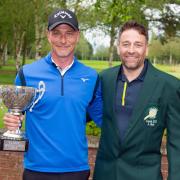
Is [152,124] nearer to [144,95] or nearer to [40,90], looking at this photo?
[144,95]

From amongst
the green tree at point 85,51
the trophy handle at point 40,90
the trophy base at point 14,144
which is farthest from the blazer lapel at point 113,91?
the green tree at point 85,51

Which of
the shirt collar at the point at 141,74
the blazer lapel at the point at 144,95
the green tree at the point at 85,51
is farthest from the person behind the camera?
the green tree at the point at 85,51

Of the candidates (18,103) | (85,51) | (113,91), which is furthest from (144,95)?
(85,51)

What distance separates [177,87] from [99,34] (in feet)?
131

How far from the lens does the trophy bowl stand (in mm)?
4065

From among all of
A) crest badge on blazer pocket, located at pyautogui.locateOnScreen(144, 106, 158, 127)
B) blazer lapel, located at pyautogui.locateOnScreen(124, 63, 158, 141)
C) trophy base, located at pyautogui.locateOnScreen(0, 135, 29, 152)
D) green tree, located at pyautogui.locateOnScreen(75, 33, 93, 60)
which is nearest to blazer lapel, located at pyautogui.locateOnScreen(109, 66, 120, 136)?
blazer lapel, located at pyautogui.locateOnScreen(124, 63, 158, 141)

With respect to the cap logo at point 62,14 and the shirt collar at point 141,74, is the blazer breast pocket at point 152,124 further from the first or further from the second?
the cap logo at point 62,14

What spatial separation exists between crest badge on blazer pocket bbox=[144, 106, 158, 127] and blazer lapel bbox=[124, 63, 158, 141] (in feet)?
Answer: 0.18

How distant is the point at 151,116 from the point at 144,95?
0.18m

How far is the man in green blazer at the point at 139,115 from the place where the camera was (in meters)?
3.90

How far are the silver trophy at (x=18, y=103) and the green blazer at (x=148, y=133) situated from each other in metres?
0.64

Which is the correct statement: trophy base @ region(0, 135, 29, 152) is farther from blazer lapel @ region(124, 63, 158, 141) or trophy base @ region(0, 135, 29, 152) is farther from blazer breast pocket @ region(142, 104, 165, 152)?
blazer breast pocket @ region(142, 104, 165, 152)

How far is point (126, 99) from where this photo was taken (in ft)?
12.9

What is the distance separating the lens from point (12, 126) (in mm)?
4184
